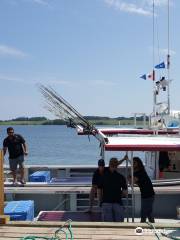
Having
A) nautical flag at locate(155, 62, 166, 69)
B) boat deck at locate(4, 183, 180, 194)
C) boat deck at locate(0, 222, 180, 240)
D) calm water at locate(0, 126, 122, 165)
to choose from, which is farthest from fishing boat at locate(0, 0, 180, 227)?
calm water at locate(0, 126, 122, 165)

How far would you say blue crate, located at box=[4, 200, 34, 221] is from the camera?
1089 cm

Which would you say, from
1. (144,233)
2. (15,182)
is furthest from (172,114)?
(144,233)

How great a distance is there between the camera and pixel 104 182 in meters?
9.70

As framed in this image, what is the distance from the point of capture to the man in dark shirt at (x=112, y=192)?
9648 millimetres

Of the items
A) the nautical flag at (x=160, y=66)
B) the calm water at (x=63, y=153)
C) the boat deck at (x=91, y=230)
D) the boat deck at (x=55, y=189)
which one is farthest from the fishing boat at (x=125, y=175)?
the calm water at (x=63, y=153)

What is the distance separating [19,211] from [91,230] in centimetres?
344

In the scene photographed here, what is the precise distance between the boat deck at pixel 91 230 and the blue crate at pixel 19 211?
258cm

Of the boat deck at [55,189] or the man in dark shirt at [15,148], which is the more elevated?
the man in dark shirt at [15,148]

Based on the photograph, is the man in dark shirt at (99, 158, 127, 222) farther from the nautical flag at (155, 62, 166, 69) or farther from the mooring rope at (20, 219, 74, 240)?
the nautical flag at (155, 62, 166, 69)

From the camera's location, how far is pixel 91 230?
8016mm

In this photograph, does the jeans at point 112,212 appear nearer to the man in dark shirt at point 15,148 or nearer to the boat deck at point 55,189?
the boat deck at point 55,189

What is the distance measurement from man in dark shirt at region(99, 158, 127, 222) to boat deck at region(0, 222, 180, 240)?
1423mm

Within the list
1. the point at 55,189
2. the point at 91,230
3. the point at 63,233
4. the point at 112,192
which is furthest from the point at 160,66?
the point at 63,233

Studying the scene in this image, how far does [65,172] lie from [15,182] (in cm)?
477
